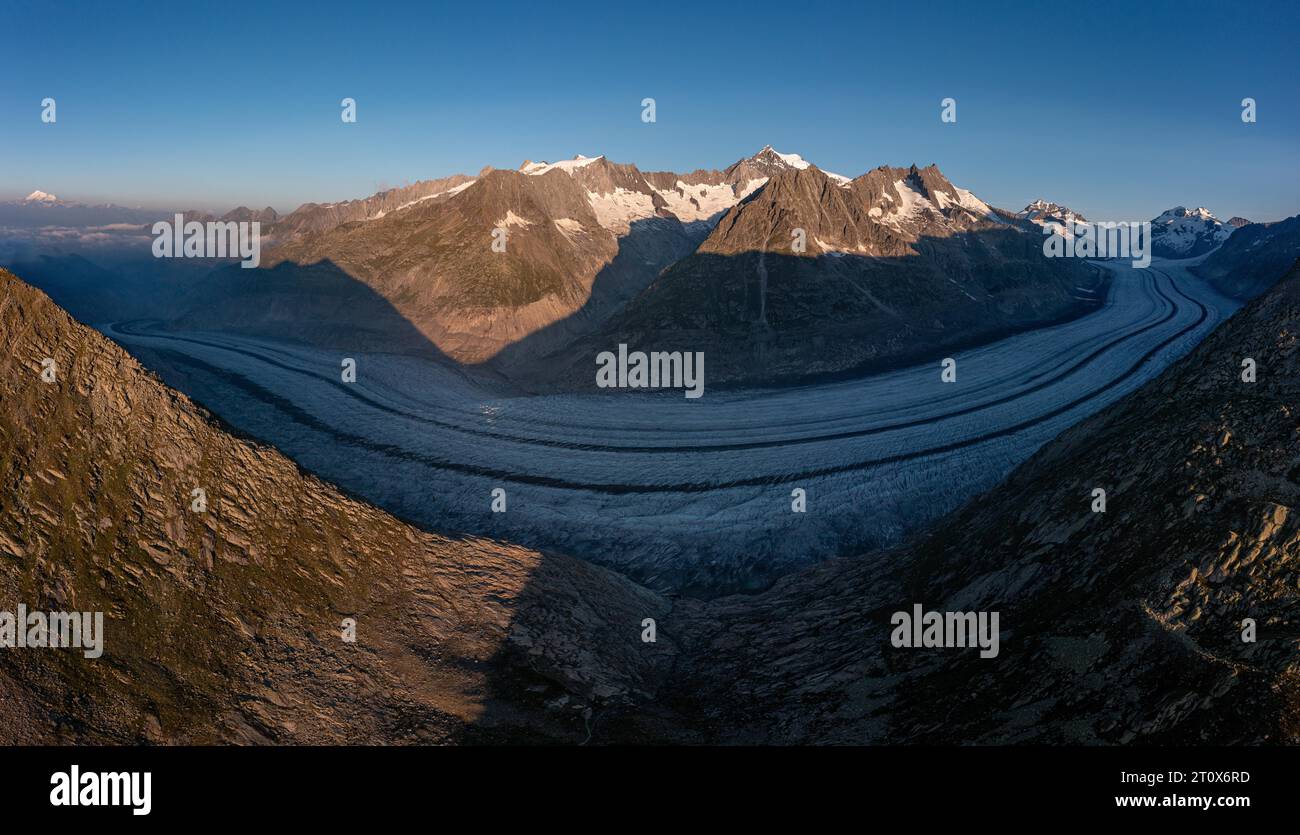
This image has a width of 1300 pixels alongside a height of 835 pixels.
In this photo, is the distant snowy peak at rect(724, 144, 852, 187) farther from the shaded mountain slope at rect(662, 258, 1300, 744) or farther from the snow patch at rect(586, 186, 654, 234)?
the shaded mountain slope at rect(662, 258, 1300, 744)

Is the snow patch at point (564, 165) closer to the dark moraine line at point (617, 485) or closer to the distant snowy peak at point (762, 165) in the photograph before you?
the distant snowy peak at point (762, 165)

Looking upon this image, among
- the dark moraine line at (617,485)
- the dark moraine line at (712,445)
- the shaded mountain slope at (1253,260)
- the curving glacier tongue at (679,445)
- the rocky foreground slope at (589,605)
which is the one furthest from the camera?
the shaded mountain slope at (1253,260)

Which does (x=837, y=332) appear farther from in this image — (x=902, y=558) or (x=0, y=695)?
(x=0, y=695)

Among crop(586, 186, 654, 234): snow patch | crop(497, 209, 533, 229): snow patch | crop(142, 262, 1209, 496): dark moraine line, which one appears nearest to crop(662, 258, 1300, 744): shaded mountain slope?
crop(142, 262, 1209, 496): dark moraine line

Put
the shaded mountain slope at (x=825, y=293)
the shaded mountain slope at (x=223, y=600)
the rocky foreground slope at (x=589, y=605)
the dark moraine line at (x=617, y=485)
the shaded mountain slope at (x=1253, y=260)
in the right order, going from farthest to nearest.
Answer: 1. the shaded mountain slope at (x=1253, y=260)
2. the shaded mountain slope at (x=825, y=293)
3. the dark moraine line at (x=617, y=485)
4. the shaded mountain slope at (x=223, y=600)
5. the rocky foreground slope at (x=589, y=605)

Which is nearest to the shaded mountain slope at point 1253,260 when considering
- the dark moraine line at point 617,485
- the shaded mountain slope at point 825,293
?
the shaded mountain slope at point 825,293
